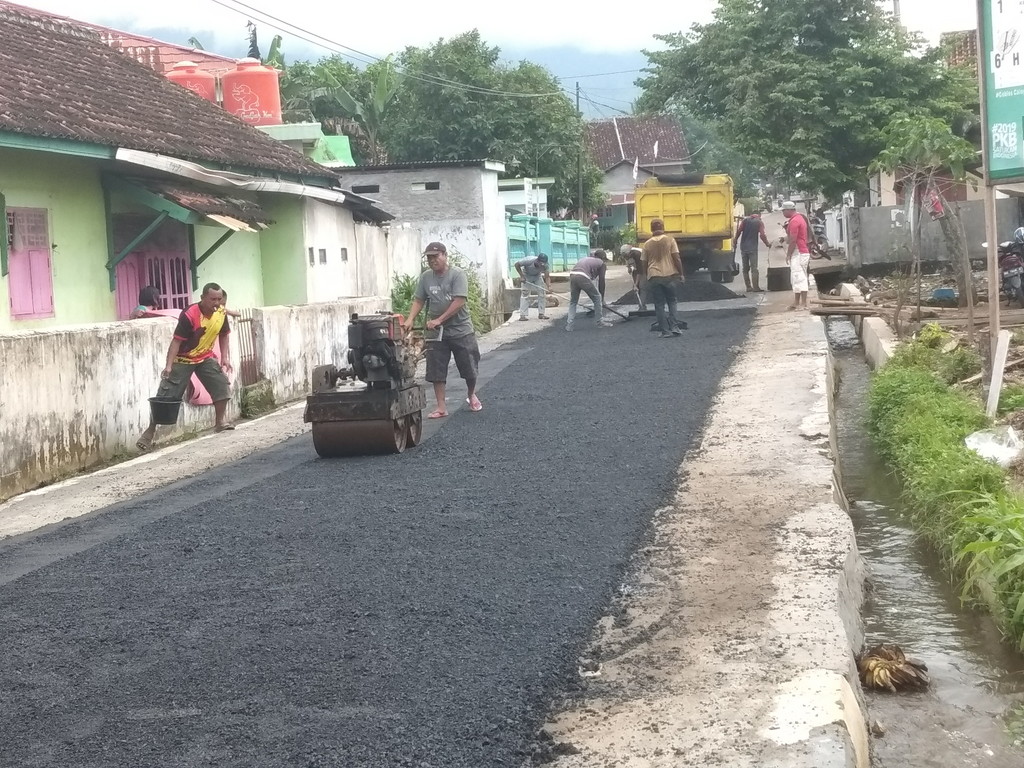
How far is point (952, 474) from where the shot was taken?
26.7 feet

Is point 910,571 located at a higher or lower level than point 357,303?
lower

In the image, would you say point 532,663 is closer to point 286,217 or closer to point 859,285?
point 286,217

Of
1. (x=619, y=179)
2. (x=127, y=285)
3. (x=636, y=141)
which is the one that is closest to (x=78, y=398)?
(x=127, y=285)

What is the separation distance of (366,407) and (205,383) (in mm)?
3306

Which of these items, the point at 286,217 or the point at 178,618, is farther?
the point at 286,217

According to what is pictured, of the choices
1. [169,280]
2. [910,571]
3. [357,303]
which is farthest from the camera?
[357,303]

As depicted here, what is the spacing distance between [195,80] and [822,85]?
14.5 meters

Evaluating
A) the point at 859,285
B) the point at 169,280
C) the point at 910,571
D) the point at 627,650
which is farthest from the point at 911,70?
the point at 627,650

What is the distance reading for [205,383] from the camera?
1241 cm

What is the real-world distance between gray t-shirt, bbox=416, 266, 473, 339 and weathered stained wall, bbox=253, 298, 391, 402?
3496 millimetres

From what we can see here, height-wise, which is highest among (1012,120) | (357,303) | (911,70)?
(911,70)

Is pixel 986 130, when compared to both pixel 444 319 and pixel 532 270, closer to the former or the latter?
pixel 444 319

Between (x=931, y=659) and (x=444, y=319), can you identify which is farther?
(x=444, y=319)

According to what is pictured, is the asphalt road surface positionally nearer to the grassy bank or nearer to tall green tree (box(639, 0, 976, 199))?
the grassy bank
